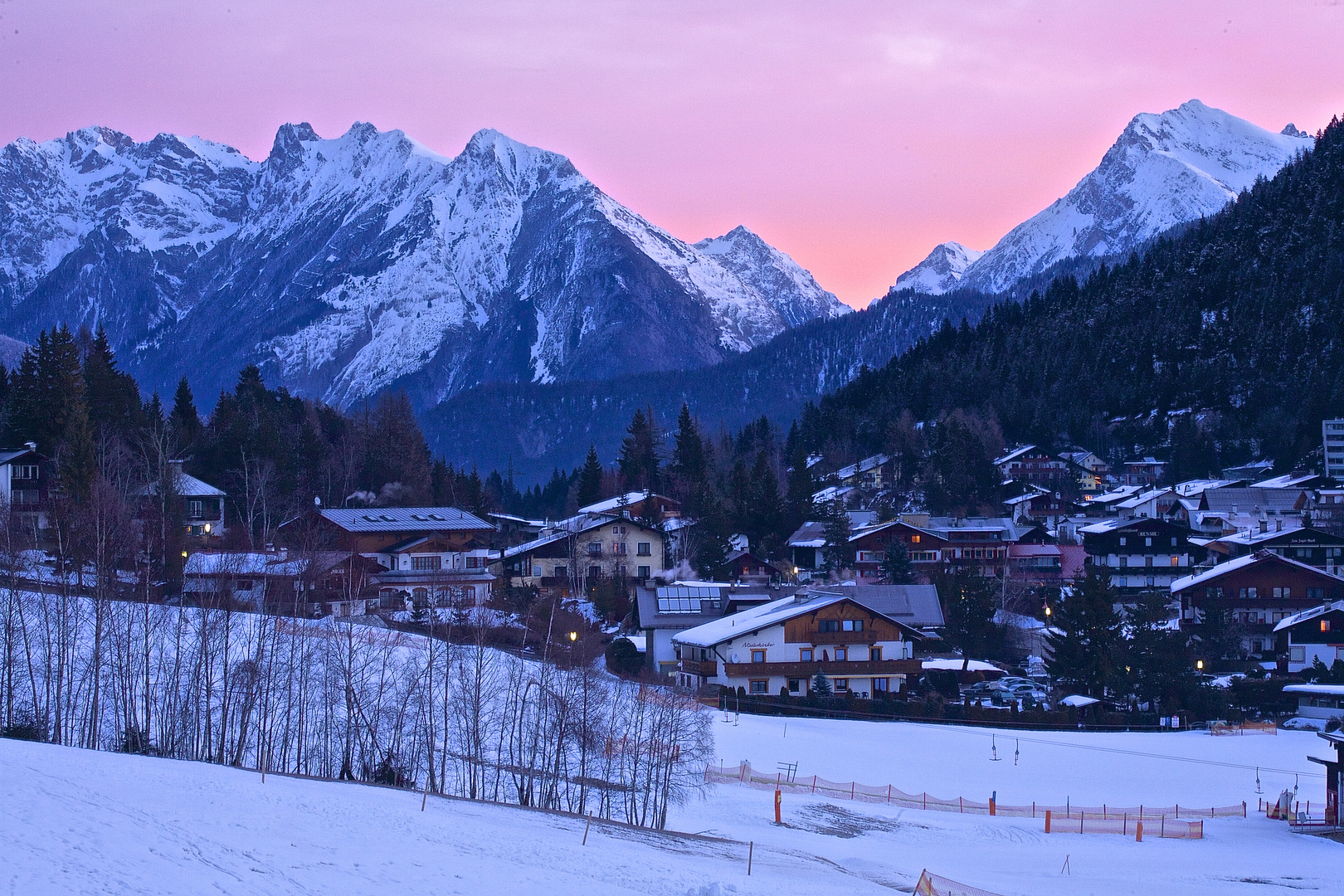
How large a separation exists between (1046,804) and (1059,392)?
9296cm

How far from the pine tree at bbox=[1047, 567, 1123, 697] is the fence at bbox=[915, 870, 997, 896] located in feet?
78.3

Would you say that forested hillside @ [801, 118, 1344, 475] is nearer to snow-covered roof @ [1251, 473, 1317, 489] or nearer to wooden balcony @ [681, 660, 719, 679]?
snow-covered roof @ [1251, 473, 1317, 489]

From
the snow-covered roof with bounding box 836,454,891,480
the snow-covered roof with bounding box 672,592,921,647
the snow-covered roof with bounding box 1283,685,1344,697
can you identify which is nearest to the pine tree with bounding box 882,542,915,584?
the snow-covered roof with bounding box 672,592,921,647

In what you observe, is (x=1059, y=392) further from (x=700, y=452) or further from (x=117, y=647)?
(x=117, y=647)

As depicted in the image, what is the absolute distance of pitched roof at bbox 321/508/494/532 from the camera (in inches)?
2623

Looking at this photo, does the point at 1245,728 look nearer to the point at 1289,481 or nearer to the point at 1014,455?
the point at 1289,481

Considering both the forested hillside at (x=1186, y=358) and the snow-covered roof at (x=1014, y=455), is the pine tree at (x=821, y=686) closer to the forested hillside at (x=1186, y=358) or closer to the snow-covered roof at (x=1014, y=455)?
the snow-covered roof at (x=1014, y=455)

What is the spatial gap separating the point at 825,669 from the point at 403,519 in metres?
29.5

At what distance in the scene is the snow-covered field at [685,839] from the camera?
1764 cm

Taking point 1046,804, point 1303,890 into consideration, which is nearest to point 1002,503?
point 1046,804

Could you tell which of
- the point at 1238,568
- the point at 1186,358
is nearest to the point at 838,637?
the point at 1238,568

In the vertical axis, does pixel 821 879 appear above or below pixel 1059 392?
below

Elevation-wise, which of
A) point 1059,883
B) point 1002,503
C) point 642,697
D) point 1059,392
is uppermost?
point 1059,392

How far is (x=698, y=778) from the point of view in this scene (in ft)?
103
